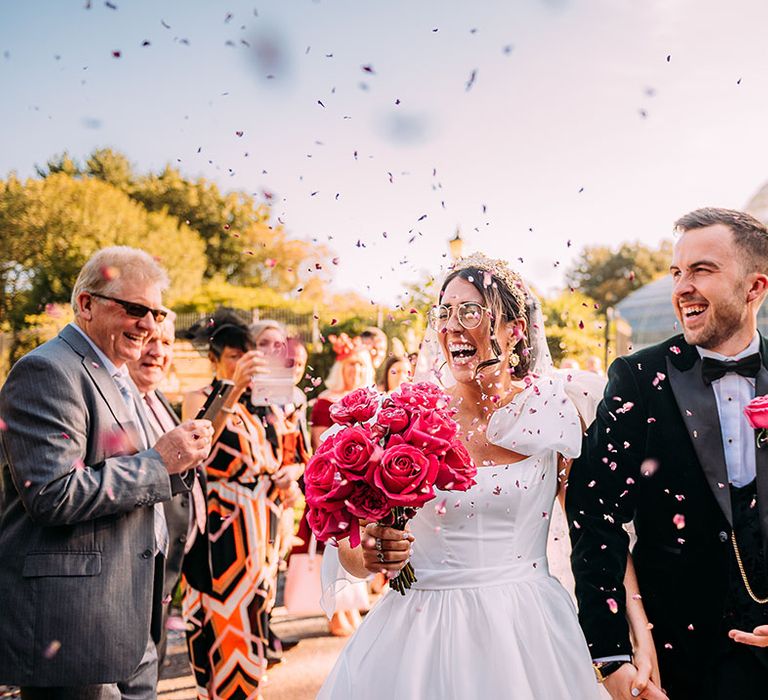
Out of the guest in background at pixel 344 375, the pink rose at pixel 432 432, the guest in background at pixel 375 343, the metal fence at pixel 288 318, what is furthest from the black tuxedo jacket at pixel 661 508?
the metal fence at pixel 288 318

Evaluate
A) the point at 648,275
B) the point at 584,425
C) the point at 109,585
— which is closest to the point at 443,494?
the point at 584,425

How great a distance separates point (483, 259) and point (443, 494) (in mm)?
986

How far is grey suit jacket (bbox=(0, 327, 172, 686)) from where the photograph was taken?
8.48ft

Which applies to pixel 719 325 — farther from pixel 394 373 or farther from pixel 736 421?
pixel 394 373

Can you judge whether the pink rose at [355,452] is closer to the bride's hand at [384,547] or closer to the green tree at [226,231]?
the bride's hand at [384,547]

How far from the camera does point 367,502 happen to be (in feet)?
7.02

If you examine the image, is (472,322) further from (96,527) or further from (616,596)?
(96,527)

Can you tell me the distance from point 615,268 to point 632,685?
187 ft

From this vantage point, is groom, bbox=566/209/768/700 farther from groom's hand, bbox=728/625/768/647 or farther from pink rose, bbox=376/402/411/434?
pink rose, bbox=376/402/411/434

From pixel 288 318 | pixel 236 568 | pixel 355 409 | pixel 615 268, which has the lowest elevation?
pixel 236 568

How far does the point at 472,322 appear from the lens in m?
2.82

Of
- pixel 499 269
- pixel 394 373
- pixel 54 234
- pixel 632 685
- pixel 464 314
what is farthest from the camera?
pixel 54 234

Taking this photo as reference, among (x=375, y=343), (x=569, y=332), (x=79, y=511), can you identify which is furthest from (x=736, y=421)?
(x=569, y=332)

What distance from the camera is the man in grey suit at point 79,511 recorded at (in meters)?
2.59
